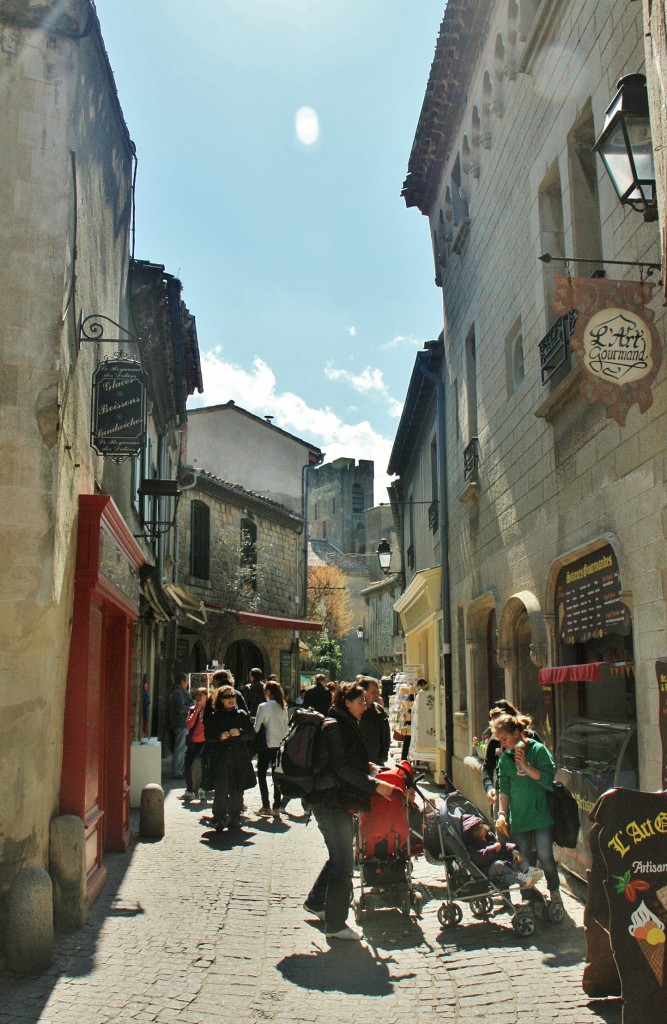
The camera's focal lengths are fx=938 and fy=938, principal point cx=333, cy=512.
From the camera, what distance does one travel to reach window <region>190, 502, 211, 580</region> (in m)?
24.2

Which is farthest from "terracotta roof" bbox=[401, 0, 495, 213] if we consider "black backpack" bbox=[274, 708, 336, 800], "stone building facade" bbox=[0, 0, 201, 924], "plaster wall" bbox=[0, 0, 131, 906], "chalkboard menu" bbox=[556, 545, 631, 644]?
"black backpack" bbox=[274, 708, 336, 800]

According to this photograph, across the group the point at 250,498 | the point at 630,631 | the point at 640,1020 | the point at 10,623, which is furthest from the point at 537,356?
the point at 250,498

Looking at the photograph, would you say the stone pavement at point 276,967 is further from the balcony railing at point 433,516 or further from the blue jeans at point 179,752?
the balcony railing at point 433,516

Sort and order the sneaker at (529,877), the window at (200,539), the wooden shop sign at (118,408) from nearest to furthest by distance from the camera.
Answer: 1. the sneaker at (529,877)
2. the wooden shop sign at (118,408)
3. the window at (200,539)

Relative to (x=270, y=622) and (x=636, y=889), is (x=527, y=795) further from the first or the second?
(x=270, y=622)

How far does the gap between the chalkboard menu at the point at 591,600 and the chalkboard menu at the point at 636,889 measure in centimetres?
227

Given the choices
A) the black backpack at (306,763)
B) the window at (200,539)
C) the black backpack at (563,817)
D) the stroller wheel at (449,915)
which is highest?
the window at (200,539)

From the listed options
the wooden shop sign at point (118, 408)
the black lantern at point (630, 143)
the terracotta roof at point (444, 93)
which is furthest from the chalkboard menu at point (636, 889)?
the terracotta roof at point (444, 93)

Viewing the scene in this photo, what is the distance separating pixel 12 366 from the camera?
6133 mm

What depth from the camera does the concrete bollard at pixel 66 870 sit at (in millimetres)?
5988

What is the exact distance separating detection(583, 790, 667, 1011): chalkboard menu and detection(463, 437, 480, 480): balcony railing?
8001mm

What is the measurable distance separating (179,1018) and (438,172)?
13111 millimetres

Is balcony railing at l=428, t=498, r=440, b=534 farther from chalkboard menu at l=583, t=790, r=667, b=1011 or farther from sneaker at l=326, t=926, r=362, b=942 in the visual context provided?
chalkboard menu at l=583, t=790, r=667, b=1011

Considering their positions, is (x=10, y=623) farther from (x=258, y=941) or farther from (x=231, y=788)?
(x=231, y=788)
